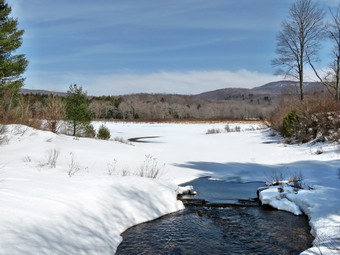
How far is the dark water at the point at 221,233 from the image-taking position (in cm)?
522

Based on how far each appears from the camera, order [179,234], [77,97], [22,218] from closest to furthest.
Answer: [22,218], [179,234], [77,97]

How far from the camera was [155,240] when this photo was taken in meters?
5.59

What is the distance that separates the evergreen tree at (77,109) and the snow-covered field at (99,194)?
5.16 meters

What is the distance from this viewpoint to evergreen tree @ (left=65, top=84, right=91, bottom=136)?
64.3 ft

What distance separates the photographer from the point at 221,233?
6008 millimetres

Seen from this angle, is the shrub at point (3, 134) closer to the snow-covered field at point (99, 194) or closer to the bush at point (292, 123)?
the snow-covered field at point (99, 194)

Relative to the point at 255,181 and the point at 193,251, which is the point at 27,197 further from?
the point at 255,181

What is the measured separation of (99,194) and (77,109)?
1393cm

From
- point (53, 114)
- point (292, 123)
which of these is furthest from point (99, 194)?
point (292, 123)

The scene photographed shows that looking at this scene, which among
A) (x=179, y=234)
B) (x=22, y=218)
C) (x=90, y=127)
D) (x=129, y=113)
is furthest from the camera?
(x=129, y=113)

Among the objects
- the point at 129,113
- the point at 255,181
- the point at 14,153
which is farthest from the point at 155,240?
the point at 129,113

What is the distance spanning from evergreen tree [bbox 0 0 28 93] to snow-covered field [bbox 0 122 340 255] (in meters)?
11.9

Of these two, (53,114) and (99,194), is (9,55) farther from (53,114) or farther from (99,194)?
(99,194)

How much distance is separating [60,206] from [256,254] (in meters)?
3.59
